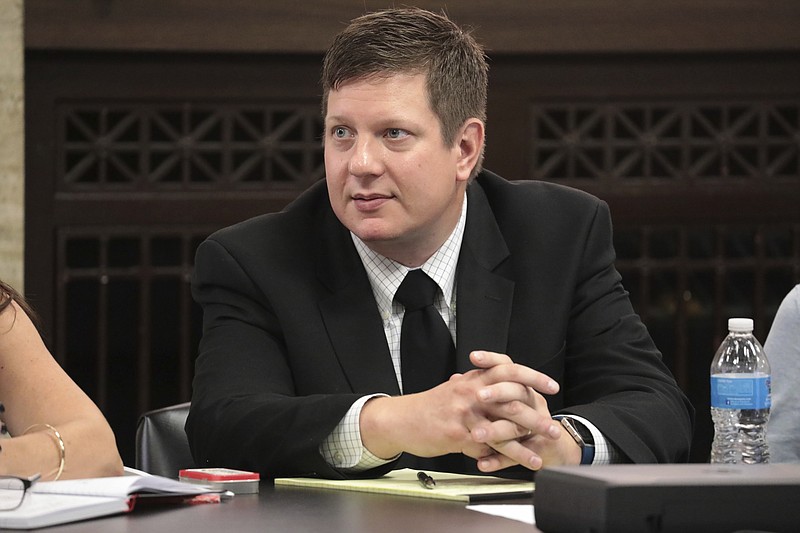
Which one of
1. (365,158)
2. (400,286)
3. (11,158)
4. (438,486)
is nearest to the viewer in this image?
(438,486)

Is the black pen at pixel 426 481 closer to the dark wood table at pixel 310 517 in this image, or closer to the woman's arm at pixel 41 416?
the dark wood table at pixel 310 517

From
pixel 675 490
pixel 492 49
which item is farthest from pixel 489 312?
pixel 492 49

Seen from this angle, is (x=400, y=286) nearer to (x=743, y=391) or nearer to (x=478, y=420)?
(x=478, y=420)

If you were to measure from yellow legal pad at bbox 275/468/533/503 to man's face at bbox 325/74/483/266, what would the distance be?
0.46 m

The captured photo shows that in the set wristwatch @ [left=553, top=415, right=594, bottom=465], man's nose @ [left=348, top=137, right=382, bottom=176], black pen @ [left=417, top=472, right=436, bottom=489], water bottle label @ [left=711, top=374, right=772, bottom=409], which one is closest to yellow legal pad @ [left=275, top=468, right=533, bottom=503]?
black pen @ [left=417, top=472, right=436, bottom=489]

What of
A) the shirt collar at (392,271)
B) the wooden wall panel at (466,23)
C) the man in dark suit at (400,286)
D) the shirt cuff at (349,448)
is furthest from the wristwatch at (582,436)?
the wooden wall panel at (466,23)

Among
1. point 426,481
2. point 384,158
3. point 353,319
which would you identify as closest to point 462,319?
point 353,319

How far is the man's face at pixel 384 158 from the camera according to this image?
2158 millimetres

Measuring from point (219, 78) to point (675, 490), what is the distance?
3085mm

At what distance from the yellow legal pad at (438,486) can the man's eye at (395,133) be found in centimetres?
57

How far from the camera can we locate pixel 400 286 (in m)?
2.27

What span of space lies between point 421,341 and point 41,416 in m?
0.64

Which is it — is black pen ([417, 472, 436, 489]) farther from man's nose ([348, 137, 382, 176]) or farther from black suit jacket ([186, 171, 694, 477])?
man's nose ([348, 137, 382, 176])

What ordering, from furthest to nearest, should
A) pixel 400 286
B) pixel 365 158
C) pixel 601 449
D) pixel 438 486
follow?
pixel 400 286 < pixel 365 158 < pixel 601 449 < pixel 438 486
